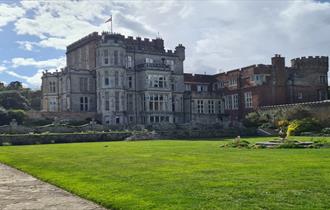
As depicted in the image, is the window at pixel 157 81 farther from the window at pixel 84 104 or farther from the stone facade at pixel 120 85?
the window at pixel 84 104

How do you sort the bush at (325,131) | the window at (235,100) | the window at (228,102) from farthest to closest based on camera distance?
1. the window at (228,102)
2. the window at (235,100)
3. the bush at (325,131)

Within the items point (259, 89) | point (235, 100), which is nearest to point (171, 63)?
point (235, 100)

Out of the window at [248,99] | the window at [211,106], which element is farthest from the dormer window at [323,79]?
the window at [211,106]

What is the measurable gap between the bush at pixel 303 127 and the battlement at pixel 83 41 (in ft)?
99.2

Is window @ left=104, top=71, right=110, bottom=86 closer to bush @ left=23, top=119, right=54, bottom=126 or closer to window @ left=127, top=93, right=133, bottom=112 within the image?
window @ left=127, top=93, right=133, bottom=112

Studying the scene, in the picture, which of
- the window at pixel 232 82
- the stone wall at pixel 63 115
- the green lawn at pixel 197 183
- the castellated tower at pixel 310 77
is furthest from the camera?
the window at pixel 232 82

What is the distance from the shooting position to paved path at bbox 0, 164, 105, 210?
8916 millimetres

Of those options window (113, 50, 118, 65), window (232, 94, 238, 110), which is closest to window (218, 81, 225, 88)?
window (232, 94, 238, 110)

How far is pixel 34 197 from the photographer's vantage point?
10070 millimetres

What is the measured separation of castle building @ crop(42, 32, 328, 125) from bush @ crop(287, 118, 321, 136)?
497 inches

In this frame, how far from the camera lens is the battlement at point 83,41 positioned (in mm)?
62969

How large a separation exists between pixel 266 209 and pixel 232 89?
59.4 m

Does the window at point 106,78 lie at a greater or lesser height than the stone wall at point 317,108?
greater

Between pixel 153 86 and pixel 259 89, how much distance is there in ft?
47.2
